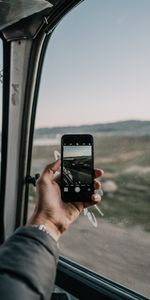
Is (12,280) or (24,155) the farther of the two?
(24,155)

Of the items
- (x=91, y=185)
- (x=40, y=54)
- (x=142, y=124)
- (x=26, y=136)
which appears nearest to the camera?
(x=91, y=185)

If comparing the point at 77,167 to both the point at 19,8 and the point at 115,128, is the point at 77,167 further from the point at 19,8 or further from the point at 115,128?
the point at 19,8

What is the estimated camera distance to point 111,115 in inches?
63.1

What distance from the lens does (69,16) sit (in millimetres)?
1676

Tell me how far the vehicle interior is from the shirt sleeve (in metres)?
0.81

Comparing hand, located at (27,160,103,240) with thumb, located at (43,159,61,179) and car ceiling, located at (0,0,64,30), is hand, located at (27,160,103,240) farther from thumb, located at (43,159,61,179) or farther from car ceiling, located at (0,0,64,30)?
car ceiling, located at (0,0,64,30)

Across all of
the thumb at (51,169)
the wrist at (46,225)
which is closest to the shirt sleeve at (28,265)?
the wrist at (46,225)

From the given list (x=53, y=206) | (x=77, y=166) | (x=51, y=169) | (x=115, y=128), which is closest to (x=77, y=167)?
(x=77, y=166)

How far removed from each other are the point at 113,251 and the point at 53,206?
0.80 meters

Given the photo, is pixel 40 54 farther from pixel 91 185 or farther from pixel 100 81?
pixel 91 185

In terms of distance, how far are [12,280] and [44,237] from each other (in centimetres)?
12

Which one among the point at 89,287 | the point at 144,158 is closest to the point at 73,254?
the point at 89,287

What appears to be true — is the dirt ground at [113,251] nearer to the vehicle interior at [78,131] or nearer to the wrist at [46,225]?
the vehicle interior at [78,131]

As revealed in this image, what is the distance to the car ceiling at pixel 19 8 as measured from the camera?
61.4 inches
